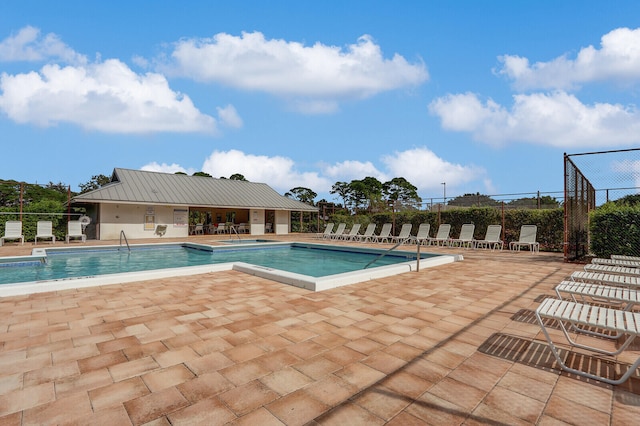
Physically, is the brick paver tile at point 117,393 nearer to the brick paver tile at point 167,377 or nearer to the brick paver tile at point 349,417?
the brick paver tile at point 167,377

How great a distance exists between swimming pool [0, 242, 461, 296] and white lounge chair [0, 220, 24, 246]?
12.4ft

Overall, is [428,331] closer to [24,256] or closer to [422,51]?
[422,51]

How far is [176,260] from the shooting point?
34.3 ft

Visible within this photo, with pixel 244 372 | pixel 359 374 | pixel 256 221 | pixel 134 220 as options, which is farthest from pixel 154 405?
pixel 256 221

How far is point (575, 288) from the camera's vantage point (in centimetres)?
335

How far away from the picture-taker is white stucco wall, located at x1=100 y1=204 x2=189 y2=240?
52.4 ft

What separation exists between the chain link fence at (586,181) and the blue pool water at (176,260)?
4054 millimetres

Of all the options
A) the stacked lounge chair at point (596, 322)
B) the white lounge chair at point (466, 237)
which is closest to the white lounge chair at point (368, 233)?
the white lounge chair at point (466, 237)

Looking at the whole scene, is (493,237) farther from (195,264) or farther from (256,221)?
(256,221)

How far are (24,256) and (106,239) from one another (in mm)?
7373

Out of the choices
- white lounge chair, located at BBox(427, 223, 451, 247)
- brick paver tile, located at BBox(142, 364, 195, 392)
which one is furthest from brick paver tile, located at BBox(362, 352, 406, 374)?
white lounge chair, located at BBox(427, 223, 451, 247)

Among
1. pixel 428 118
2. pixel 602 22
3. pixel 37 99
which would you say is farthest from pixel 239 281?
pixel 37 99

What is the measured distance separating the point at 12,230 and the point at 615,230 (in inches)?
766

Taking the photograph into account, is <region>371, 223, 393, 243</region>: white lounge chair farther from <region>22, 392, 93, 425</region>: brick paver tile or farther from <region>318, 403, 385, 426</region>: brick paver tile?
<region>22, 392, 93, 425</region>: brick paver tile
